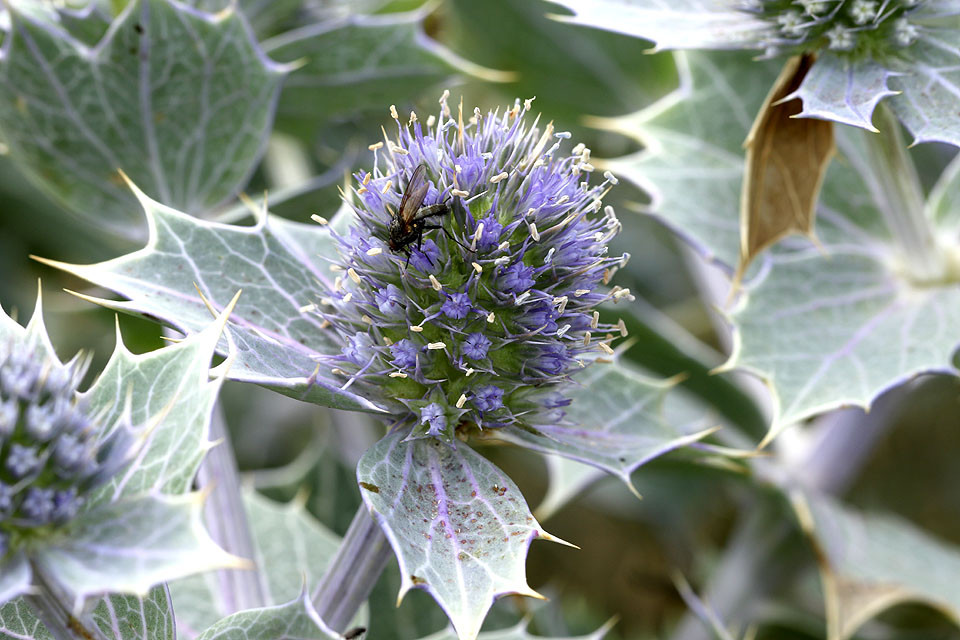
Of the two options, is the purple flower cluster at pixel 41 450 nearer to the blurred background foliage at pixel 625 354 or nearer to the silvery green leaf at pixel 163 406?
the silvery green leaf at pixel 163 406

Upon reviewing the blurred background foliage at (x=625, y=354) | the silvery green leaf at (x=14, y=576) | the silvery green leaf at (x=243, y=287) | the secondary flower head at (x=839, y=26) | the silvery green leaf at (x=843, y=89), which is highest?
the secondary flower head at (x=839, y=26)

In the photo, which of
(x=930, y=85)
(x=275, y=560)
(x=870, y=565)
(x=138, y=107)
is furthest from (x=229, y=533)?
(x=870, y=565)

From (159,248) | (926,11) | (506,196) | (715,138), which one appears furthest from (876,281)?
(159,248)

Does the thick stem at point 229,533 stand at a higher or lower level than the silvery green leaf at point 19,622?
lower

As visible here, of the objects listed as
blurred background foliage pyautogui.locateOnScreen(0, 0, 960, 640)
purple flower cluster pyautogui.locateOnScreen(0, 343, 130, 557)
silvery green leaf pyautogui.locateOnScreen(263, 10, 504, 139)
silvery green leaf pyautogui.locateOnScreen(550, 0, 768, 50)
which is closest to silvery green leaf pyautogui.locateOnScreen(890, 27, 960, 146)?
silvery green leaf pyautogui.locateOnScreen(550, 0, 768, 50)

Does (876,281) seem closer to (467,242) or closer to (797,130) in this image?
(797,130)

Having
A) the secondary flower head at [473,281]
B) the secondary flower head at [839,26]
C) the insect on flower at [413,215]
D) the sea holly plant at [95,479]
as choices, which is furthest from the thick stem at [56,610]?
the secondary flower head at [839,26]
